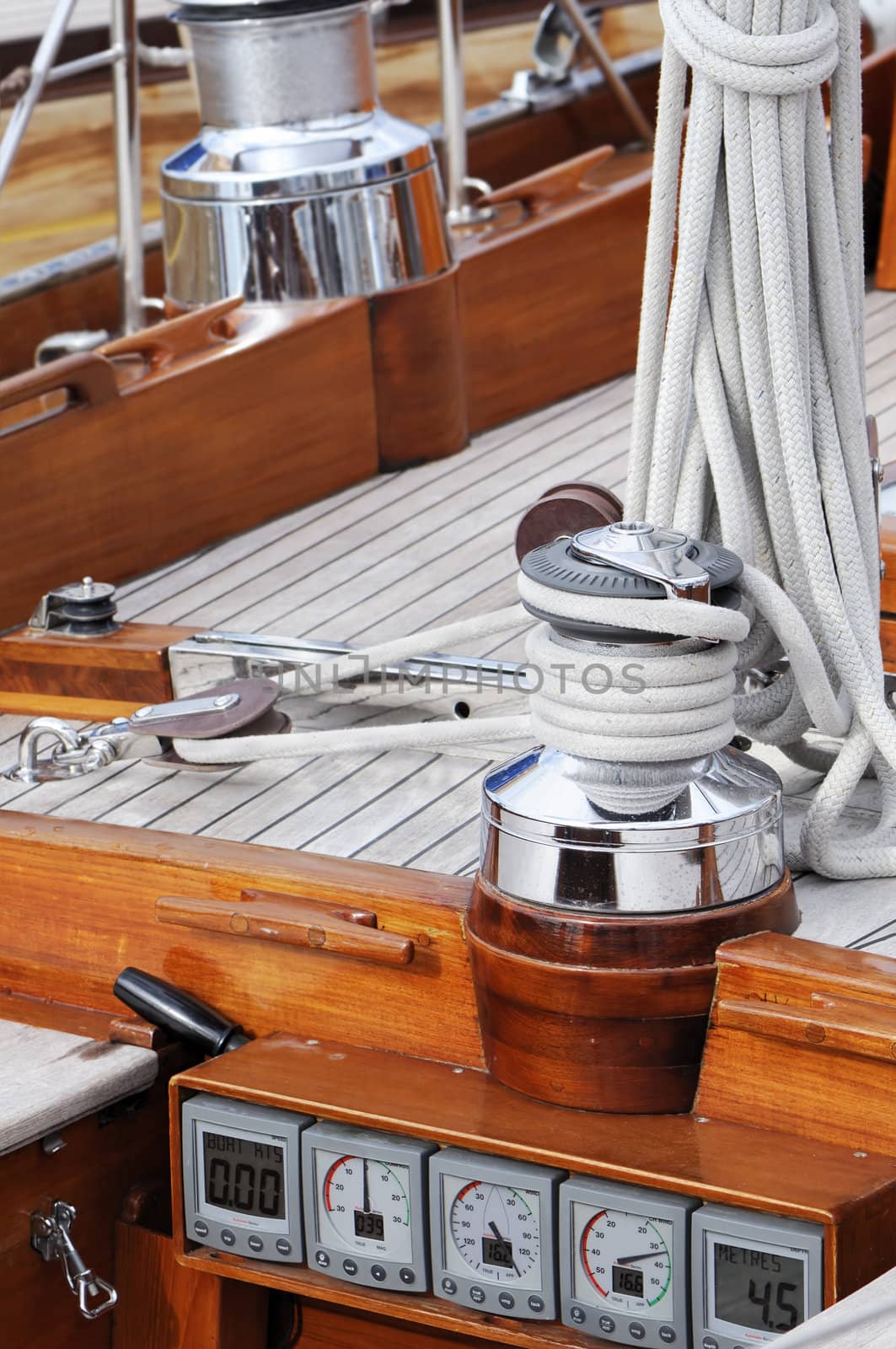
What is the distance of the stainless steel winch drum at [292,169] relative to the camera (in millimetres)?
3033

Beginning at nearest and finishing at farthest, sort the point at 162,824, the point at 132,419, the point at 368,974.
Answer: the point at 368,974
the point at 162,824
the point at 132,419

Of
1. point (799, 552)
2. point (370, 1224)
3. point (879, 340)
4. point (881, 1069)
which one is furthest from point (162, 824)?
point (879, 340)

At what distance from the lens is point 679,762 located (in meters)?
1.60

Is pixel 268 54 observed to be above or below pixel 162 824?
above

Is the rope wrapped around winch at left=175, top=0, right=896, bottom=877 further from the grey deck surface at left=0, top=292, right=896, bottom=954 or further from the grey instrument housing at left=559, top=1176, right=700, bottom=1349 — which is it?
the grey instrument housing at left=559, top=1176, right=700, bottom=1349

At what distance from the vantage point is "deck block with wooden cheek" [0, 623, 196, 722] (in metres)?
2.38

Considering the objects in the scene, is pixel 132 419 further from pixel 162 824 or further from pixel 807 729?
pixel 807 729

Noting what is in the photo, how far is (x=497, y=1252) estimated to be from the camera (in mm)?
1568

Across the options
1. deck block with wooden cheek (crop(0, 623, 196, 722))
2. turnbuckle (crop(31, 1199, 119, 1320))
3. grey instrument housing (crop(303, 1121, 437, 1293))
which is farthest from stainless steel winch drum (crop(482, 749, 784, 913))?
deck block with wooden cheek (crop(0, 623, 196, 722))

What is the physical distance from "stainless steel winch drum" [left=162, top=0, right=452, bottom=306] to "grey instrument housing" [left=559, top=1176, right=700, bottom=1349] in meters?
1.88

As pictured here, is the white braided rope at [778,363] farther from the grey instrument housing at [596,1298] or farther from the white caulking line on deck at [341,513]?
the white caulking line on deck at [341,513]

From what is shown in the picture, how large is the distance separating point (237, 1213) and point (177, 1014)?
203 mm

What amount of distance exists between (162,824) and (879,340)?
1982 millimetres

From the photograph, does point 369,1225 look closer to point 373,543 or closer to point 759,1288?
point 759,1288
